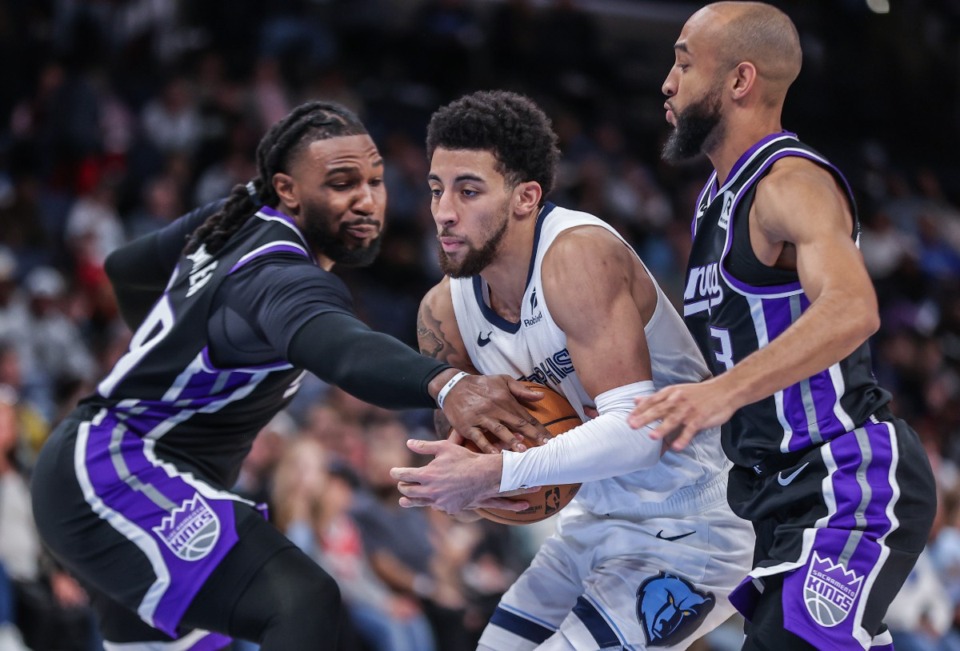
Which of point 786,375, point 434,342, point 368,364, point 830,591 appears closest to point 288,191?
point 434,342

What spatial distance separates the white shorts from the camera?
4.03m

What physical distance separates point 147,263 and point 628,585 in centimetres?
257

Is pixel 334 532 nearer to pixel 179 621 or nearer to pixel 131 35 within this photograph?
pixel 179 621

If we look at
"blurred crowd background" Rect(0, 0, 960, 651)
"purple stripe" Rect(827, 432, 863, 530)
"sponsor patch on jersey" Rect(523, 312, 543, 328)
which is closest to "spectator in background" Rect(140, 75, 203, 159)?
"blurred crowd background" Rect(0, 0, 960, 651)

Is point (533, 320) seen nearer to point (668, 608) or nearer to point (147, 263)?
point (668, 608)

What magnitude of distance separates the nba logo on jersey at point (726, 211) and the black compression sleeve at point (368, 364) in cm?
98

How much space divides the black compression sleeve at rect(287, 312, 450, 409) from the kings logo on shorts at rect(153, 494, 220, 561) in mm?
810

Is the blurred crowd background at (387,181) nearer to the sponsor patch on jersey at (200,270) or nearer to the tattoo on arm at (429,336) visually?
the sponsor patch on jersey at (200,270)

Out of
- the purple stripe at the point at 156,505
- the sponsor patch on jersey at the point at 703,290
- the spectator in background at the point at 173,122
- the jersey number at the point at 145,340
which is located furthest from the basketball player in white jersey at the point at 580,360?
the spectator in background at the point at 173,122

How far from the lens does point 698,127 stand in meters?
3.96

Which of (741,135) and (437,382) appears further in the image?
(741,135)

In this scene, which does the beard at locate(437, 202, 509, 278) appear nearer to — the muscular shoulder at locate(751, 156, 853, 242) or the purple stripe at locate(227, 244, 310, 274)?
the purple stripe at locate(227, 244, 310, 274)

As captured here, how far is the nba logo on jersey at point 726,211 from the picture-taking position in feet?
12.3

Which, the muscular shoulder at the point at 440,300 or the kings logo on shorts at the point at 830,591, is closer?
the kings logo on shorts at the point at 830,591
